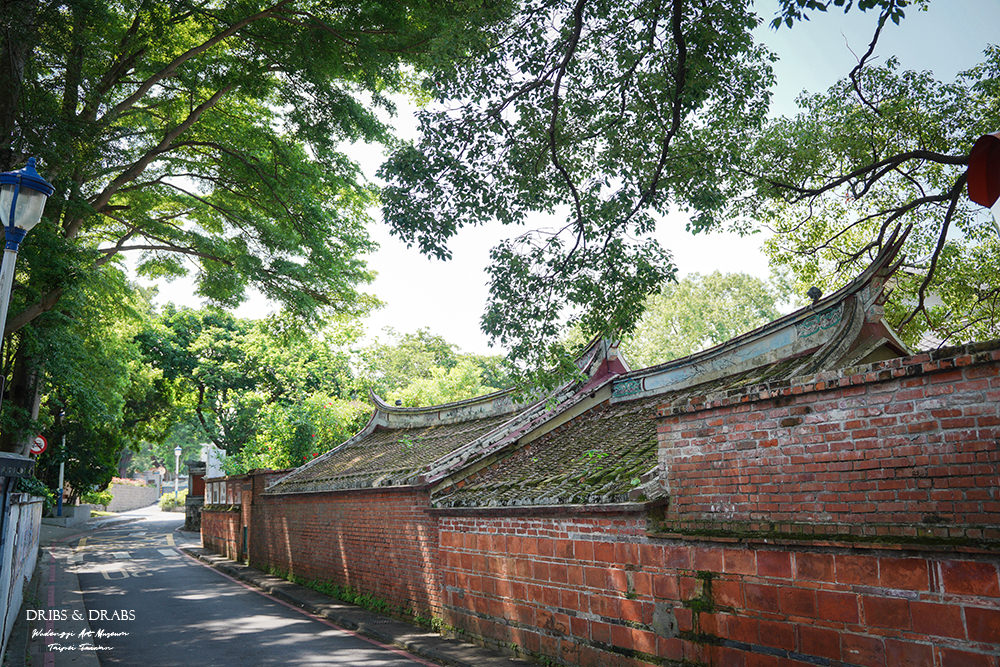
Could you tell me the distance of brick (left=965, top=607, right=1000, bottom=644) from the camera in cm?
359

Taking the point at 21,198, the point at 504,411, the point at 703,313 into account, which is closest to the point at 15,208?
the point at 21,198

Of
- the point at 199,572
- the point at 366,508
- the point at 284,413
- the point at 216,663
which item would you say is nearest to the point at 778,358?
the point at 366,508

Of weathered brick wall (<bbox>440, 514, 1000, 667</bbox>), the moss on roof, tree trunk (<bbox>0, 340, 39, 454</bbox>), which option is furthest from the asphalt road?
tree trunk (<bbox>0, 340, 39, 454</bbox>)

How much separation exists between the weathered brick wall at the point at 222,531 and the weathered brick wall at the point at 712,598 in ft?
41.8

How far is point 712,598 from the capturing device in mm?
5133

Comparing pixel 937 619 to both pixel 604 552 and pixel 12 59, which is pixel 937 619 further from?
pixel 12 59

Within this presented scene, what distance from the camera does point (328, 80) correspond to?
1166cm

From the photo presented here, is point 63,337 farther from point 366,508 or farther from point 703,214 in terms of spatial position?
point 703,214

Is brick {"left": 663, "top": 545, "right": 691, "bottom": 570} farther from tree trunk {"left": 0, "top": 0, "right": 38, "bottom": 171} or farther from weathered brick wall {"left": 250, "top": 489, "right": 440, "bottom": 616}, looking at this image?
tree trunk {"left": 0, "top": 0, "right": 38, "bottom": 171}

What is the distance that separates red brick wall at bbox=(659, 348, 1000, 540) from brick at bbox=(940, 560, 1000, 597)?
166 millimetres

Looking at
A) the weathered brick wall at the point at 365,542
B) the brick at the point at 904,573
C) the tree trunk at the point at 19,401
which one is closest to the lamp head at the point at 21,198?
the weathered brick wall at the point at 365,542

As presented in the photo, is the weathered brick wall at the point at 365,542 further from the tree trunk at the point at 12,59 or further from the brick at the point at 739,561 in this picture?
the tree trunk at the point at 12,59

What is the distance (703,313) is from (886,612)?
3739 cm

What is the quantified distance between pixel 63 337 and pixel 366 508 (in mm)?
5570
